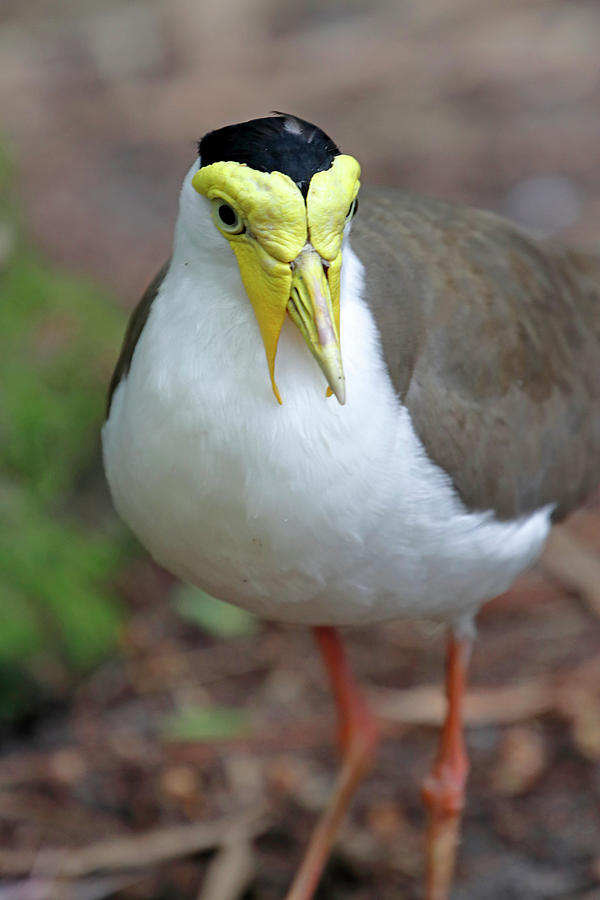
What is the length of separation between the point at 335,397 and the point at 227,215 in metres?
0.40

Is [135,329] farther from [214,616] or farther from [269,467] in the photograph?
[214,616]

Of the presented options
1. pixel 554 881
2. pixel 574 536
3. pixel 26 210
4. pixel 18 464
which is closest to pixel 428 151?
pixel 26 210

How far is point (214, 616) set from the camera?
4.82m

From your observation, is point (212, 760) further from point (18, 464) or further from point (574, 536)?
point (574, 536)

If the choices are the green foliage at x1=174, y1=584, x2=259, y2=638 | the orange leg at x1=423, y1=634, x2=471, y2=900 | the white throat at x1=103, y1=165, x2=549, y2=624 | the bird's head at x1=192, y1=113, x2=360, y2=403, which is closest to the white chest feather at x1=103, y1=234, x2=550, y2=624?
the white throat at x1=103, y1=165, x2=549, y2=624

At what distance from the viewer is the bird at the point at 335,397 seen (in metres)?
2.44

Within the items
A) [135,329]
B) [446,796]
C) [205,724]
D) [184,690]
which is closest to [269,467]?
[135,329]

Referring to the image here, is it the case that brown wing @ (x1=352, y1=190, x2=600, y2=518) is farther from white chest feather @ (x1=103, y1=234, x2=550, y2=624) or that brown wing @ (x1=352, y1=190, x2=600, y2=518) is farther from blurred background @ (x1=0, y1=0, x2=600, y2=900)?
blurred background @ (x1=0, y1=0, x2=600, y2=900)

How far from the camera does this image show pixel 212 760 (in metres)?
4.27

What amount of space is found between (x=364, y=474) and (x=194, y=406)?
1.18 ft

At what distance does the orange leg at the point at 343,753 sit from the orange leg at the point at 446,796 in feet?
0.93

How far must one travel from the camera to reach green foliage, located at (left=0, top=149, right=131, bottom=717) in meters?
4.35

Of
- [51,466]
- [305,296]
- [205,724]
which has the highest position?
[305,296]

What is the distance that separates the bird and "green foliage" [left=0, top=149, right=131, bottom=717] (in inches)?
58.4
